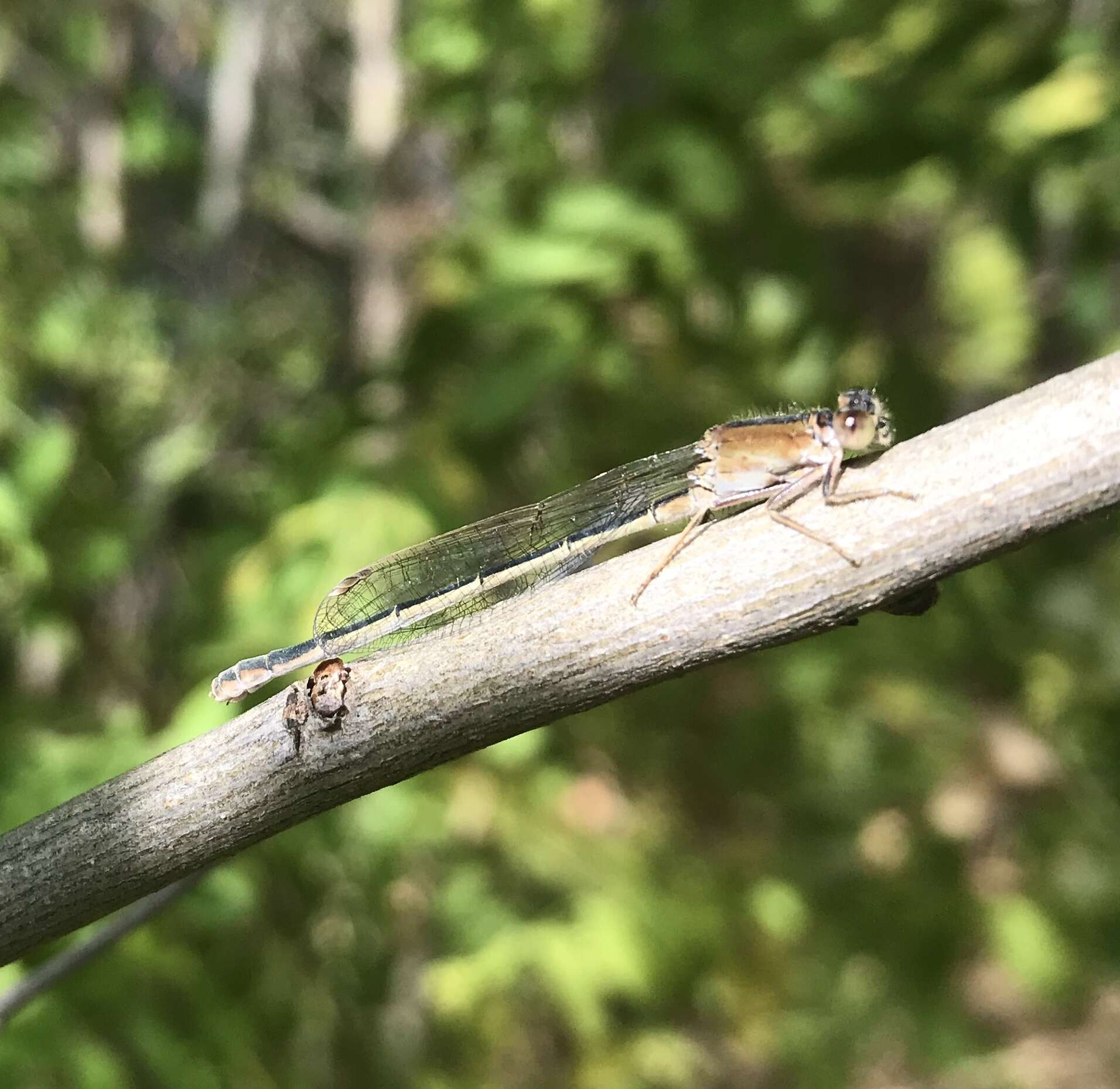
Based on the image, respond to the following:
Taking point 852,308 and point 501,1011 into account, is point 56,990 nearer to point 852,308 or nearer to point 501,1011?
point 501,1011

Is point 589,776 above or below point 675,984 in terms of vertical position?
above

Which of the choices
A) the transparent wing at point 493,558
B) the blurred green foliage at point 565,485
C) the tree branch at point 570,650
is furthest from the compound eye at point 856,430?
the blurred green foliage at point 565,485

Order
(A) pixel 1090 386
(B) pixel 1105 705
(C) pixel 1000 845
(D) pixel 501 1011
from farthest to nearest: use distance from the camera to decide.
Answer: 1. (D) pixel 501 1011
2. (C) pixel 1000 845
3. (B) pixel 1105 705
4. (A) pixel 1090 386

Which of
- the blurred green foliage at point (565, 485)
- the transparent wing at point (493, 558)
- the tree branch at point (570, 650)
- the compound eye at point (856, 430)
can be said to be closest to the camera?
the tree branch at point (570, 650)

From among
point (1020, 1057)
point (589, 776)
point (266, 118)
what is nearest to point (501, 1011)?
point (589, 776)

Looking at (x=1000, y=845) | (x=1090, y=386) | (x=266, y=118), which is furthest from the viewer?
(x=266, y=118)

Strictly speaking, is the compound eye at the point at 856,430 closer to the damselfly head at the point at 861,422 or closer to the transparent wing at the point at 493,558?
the damselfly head at the point at 861,422

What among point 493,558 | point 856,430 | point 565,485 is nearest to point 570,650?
point 856,430

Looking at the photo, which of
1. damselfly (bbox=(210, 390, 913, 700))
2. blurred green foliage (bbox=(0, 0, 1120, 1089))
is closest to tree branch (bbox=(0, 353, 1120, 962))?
damselfly (bbox=(210, 390, 913, 700))
